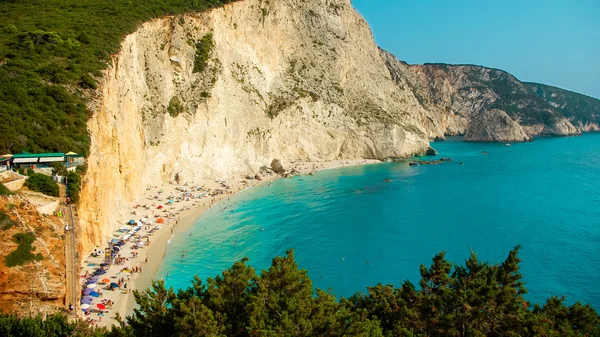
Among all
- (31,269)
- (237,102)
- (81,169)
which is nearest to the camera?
(31,269)

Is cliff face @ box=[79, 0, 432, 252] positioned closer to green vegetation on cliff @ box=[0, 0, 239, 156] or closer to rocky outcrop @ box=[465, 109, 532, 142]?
green vegetation on cliff @ box=[0, 0, 239, 156]

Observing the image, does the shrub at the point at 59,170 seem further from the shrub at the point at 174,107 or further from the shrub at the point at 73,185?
the shrub at the point at 174,107

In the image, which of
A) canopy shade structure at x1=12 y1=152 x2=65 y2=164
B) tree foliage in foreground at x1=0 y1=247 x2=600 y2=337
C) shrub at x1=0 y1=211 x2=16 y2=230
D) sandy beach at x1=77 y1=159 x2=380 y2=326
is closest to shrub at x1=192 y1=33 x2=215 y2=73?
sandy beach at x1=77 y1=159 x2=380 y2=326

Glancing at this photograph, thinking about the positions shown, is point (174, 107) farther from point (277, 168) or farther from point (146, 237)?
point (277, 168)

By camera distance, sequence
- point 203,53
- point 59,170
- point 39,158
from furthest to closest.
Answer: point 203,53
point 39,158
point 59,170

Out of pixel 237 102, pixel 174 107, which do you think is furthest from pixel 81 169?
pixel 237 102

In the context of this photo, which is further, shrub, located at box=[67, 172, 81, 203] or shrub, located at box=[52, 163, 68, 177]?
shrub, located at box=[52, 163, 68, 177]
